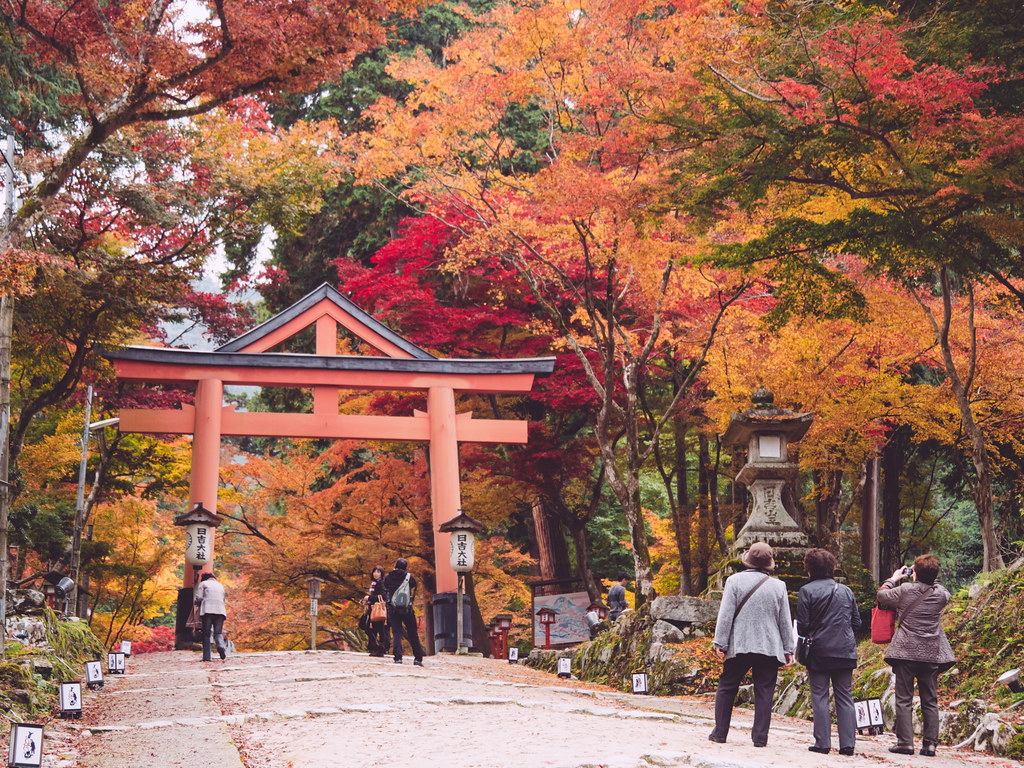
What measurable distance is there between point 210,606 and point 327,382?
5.82 m

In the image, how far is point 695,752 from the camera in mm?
5348

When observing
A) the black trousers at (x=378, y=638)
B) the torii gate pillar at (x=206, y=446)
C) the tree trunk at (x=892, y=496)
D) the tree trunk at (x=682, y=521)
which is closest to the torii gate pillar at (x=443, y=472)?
the black trousers at (x=378, y=638)

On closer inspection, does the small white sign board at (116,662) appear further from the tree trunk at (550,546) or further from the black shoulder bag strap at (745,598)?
the tree trunk at (550,546)

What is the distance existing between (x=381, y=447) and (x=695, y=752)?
1600 cm

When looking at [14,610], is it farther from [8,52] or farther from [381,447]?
[381,447]

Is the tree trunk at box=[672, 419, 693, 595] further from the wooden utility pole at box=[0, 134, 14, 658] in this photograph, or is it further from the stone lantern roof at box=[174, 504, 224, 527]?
the wooden utility pole at box=[0, 134, 14, 658]

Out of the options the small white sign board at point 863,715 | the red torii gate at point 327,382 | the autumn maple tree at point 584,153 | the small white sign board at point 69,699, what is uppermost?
the autumn maple tree at point 584,153

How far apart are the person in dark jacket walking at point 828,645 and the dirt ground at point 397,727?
0.17 meters

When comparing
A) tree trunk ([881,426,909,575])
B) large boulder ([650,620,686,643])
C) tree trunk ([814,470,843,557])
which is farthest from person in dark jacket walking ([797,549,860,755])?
tree trunk ([881,426,909,575])

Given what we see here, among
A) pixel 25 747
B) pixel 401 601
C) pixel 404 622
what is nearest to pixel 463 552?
pixel 404 622

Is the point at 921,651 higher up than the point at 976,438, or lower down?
lower down

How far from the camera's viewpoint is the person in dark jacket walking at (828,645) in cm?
598

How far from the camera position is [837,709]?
6.02 meters

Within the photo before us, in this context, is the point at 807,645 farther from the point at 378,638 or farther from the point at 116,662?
the point at 378,638
